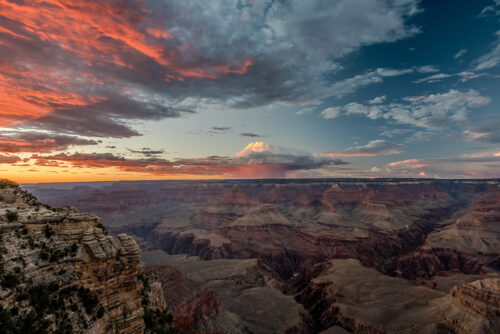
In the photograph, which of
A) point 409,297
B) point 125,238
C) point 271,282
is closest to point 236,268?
point 271,282

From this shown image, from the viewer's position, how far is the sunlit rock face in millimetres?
13453

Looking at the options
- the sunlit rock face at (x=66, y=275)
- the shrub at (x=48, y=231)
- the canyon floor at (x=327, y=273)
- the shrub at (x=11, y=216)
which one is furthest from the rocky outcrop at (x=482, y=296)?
the shrub at (x=11, y=216)

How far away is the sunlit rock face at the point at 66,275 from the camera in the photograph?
1345cm

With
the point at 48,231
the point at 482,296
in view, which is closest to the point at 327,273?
the point at 482,296

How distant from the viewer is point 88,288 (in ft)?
53.9

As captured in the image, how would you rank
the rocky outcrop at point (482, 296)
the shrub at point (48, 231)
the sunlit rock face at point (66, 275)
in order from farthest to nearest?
1. the rocky outcrop at point (482, 296)
2. the shrub at point (48, 231)
3. the sunlit rock face at point (66, 275)

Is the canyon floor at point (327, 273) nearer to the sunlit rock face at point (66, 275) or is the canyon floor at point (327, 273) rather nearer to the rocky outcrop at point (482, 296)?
the rocky outcrop at point (482, 296)

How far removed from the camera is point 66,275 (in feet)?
51.8

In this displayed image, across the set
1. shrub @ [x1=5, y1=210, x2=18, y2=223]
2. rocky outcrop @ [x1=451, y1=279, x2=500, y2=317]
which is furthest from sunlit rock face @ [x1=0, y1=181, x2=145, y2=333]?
rocky outcrop @ [x1=451, y1=279, x2=500, y2=317]

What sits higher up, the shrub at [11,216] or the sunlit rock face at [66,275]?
the shrub at [11,216]

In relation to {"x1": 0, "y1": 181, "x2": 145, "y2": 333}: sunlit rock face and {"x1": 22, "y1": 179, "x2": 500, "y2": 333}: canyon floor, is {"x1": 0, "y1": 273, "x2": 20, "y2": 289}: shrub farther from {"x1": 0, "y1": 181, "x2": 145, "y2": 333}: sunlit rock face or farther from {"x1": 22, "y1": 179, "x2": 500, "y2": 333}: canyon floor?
{"x1": 22, "y1": 179, "x2": 500, "y2": 333}: canyon floor

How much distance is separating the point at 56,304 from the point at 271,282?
7762 cm

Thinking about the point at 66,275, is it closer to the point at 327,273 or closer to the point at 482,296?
the point at 482,296

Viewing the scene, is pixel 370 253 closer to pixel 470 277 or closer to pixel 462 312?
pixel 470 277
